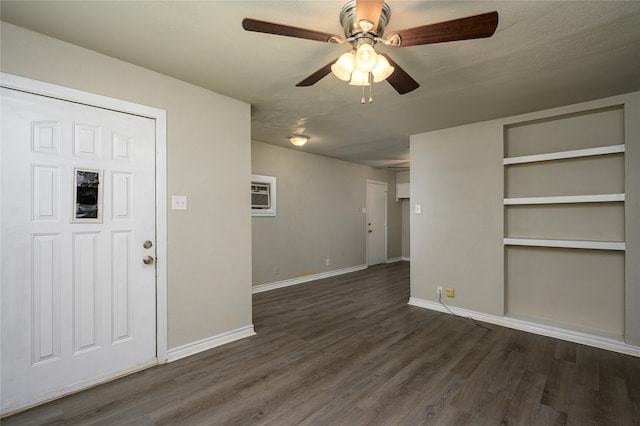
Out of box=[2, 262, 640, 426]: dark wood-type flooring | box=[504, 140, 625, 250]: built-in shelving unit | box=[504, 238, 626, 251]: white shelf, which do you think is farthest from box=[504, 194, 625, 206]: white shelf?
box=[2, 262, 640, 426]: dark wood-type flooring

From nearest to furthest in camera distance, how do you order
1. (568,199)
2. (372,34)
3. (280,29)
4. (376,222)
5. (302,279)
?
1. (280,29)
2. (372,34)
3. (568,199)
4. (302,279)
5. (376,222)

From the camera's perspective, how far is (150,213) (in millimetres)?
2422

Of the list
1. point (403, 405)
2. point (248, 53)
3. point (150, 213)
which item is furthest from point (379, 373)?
point (248, 53)

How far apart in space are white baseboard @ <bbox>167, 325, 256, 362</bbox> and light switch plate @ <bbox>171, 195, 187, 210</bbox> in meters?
1.23

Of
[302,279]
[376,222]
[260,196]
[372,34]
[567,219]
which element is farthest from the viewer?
[376,222]

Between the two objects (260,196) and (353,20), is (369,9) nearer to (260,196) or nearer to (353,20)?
(353,20)

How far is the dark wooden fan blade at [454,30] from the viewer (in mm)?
1309

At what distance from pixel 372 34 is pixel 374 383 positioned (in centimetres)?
237

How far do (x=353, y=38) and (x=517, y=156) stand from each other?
286 cm

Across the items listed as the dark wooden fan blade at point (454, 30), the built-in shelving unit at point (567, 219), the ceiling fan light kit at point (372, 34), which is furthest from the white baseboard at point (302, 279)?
the dark wooden fan blade at point (454, 30)

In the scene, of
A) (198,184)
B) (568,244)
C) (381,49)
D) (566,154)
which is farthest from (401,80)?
(568,244)

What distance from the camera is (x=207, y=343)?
2.73 metres

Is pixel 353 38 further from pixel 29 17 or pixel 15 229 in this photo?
pixel 15 229

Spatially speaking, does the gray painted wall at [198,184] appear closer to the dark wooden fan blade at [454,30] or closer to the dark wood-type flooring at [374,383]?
the dark wood-type flooring at [374,383]
